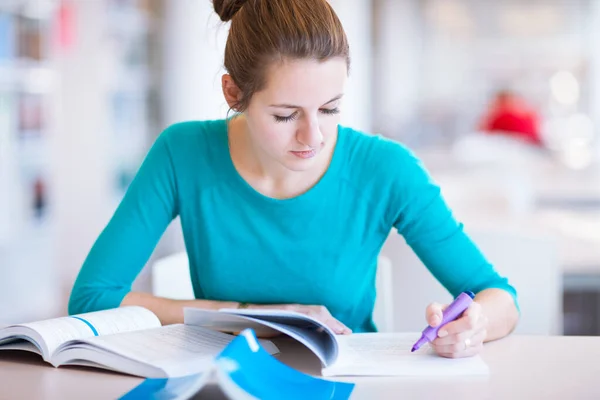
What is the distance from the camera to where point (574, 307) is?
10.1ft

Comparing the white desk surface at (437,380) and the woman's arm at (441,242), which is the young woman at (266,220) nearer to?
the woman's arm at (441,242)

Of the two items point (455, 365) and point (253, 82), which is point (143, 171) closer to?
point (253, 82)

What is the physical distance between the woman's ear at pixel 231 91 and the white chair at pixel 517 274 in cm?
57

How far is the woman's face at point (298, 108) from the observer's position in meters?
1.34

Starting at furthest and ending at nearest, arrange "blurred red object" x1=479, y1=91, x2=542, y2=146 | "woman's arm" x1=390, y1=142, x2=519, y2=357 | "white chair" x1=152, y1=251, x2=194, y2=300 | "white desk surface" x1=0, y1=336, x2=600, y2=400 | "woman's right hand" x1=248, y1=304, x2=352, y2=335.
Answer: "blurred red object" x1=479, y1=91, x2=542, y2=146 < "white chair" x1=152, y1=251, x2=194, y2=300 < "woman's arm" x1=390, y1=142, x2=519, y2=357 < "woman's right hand" x1=248, y1=304, x2=352, y2=335 < "white desk surface" x1=0, y1=336, x2=600, y2=400

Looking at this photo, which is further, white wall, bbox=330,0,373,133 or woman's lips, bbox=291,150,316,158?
white wall, bbox=330,0,373,133

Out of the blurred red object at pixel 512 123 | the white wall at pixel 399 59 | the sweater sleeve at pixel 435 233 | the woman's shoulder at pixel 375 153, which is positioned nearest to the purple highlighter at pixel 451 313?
the sweater sleeve at pixel 435 233

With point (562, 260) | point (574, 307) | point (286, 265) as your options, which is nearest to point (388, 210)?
point (286, 265)

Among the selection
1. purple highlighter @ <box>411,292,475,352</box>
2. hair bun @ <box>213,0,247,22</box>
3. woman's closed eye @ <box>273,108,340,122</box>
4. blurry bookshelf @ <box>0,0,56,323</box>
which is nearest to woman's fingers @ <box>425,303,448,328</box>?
purple highlighter @ <box>411,292,475,352</box>

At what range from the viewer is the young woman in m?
1.49

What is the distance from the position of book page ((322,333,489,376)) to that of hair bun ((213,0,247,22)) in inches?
23.9

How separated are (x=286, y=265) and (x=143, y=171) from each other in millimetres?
322

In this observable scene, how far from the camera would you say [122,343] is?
1171mm

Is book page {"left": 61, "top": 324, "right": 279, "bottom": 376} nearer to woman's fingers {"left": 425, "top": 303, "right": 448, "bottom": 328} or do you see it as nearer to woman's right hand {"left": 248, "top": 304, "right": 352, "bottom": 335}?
woman's right hand {"left": 248, "top": 304, "right": 352, "bottom": 335}
